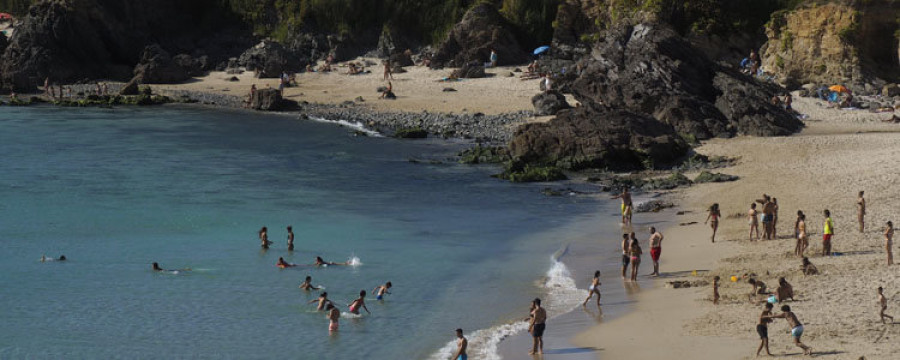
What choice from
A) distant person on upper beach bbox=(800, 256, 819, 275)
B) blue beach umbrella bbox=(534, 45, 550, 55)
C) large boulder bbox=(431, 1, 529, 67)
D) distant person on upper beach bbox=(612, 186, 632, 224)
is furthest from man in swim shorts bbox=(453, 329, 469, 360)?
large boulder bbox=(431, 1, 529, 67)

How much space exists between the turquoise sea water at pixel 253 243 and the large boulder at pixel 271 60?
16641 millimetres

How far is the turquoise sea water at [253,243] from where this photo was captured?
71.7 ft

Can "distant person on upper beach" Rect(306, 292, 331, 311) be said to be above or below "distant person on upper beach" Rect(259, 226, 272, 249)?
below

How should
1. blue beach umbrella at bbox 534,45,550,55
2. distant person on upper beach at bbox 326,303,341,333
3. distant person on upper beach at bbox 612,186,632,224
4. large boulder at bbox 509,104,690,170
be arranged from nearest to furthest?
distant person on upper beach at bbox 326,303,341,333
distant person on upper beach at bbox 612,186,632,224
large boulder at bbox 509,104,690,170
blue beach umbrella at bbox 534,45,550,55

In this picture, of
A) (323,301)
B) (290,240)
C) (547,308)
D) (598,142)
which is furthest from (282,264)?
(598,142)

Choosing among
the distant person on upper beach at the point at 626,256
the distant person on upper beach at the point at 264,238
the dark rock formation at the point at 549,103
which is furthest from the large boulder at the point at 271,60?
the distant person on upper beach at the point at 626,256

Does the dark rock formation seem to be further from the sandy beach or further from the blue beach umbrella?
the sandy beach

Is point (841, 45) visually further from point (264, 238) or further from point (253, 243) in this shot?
point (264, 238)

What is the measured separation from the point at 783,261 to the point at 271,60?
46712mm

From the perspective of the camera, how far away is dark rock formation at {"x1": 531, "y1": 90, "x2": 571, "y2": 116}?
162ft

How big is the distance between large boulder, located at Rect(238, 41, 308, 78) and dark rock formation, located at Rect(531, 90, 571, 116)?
70.4 ft

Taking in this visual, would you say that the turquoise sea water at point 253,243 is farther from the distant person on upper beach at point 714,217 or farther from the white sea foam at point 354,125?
the distant person on upper beach at point 714,217

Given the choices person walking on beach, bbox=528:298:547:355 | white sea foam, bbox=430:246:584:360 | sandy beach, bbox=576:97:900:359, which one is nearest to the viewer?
sandy beach, bbox=576:97:900:359

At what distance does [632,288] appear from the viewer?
24031 mm
